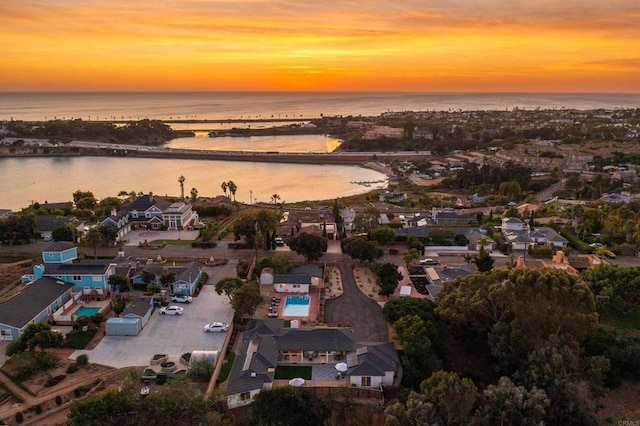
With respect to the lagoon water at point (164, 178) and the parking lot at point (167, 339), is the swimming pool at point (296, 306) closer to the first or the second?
the parking lot at point (167, 339)

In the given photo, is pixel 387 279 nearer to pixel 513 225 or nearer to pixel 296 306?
pixel 296 306

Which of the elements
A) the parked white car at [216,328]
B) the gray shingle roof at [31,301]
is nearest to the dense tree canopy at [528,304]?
the parked white car at [216,328]

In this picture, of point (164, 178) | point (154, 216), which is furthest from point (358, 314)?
point (164, 178)

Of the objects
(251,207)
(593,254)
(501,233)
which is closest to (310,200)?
(251,207)

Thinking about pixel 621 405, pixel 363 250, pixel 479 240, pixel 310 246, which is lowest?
pixel 621 405

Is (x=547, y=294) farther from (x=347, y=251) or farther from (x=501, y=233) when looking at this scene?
(x=501, y=233)

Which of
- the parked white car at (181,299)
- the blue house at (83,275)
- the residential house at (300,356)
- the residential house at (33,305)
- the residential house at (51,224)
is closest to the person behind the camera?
the residential house at (300,356)
